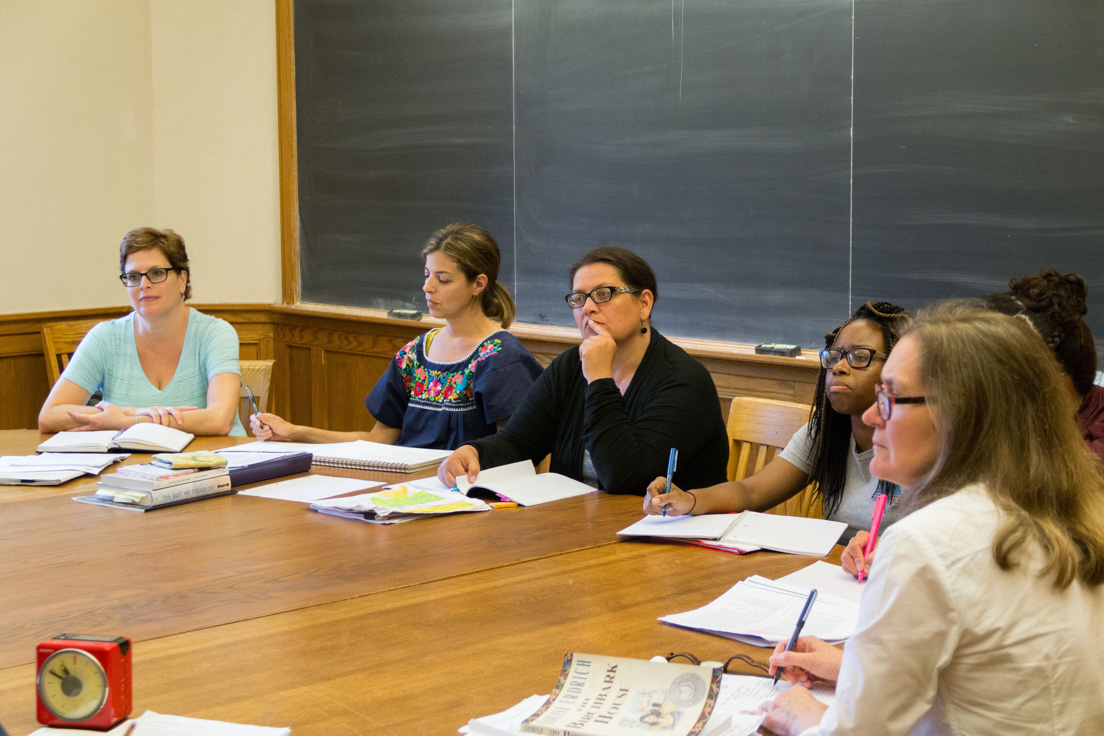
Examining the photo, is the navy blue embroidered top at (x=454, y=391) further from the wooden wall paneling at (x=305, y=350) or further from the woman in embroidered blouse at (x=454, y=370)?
the wooden wall paneling at (x=305, y=350)

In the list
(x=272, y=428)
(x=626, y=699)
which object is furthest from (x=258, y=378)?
(x=626, y=699)

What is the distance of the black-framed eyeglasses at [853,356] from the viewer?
84.8 inches

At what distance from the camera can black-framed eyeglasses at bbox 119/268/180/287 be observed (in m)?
3.28

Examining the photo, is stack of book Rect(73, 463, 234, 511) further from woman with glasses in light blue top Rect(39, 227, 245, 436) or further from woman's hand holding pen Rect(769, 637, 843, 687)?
woman's hand holding pen Rect(769, 637, 843, 687)

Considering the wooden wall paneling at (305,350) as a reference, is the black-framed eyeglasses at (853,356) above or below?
above

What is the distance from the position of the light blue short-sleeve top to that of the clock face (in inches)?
83.3

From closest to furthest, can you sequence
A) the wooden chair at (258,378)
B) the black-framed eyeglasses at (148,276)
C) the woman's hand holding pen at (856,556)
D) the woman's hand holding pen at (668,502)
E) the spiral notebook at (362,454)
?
the woman's hand holding pen at (856,556), the woman's hand holding pen at (668,502), the spiral notebook at (362,454), the black-framed eyeglasses at (148,276), the wooden chair at (258,378)

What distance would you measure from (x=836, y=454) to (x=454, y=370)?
1215mm

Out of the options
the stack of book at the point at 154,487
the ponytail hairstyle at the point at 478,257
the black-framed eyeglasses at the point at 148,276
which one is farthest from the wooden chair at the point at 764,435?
the black-framed eyeglasses at the point at 148,276

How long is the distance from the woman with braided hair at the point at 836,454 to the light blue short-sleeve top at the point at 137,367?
67.6 inches

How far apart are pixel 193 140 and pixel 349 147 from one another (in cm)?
84

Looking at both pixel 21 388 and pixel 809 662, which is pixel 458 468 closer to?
pixel 809 662

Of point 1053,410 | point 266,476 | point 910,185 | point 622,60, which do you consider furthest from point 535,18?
point 1053,410

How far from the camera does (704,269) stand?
145 inches
